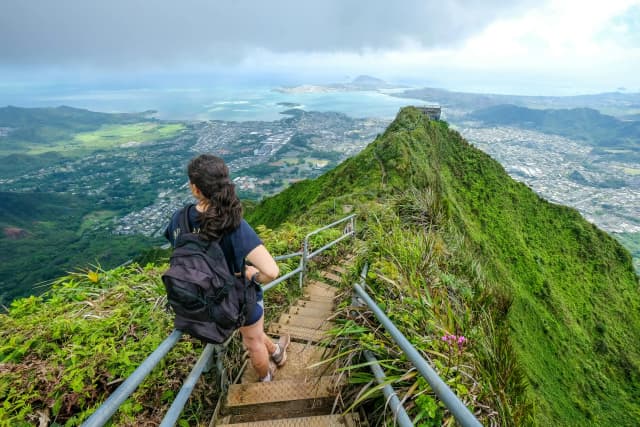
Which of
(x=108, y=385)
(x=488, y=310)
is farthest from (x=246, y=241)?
(x=488, y=310)

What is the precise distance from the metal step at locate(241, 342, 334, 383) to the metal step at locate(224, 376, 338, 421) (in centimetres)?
12

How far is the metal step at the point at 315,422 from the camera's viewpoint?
82.0 inches

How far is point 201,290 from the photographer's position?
1.83m

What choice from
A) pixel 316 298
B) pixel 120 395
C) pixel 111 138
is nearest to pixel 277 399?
pixel 120 395

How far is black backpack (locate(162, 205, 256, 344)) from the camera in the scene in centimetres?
178

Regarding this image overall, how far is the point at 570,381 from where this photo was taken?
12.0m

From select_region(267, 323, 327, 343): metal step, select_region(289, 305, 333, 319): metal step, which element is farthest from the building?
select_region(267, 323, 327, 343): metal step

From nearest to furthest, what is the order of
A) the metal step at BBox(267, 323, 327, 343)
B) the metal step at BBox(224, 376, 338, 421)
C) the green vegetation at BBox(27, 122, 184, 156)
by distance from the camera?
the metal step at BBox(224, 376, 338, 421)
the metal step at BBox(267, 323, 327, 343)
the green vegetation at BBox(27, 122, 184, 156)

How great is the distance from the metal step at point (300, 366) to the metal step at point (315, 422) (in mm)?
394

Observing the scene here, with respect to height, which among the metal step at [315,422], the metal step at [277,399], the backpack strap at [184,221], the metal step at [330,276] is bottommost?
the metal step at [330,276]

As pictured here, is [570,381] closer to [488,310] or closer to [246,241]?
[488,310]

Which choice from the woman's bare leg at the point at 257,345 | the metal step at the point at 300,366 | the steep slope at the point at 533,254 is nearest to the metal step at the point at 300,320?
the metal step at the point at 300,366

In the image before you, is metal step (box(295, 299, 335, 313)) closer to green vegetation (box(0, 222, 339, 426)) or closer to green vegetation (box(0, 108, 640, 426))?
green vegetation (box(0, 108, 640, 426))

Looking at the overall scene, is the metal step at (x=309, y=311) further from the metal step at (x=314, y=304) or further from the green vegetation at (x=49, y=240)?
the green vegetation at (x=49, y=240)
